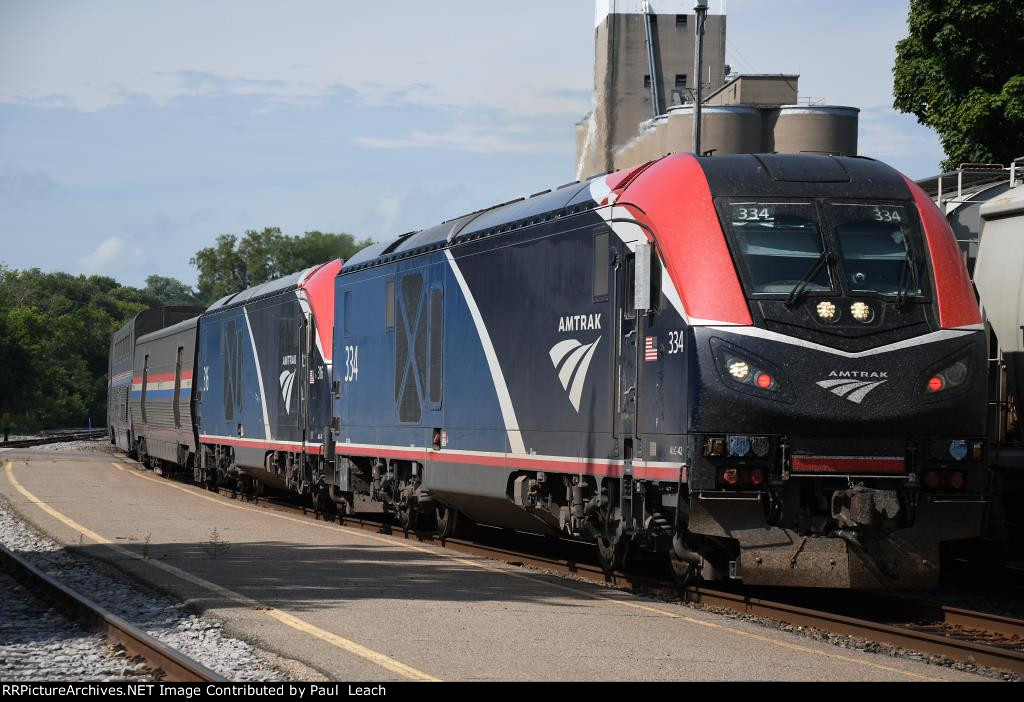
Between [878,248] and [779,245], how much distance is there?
0.81 m

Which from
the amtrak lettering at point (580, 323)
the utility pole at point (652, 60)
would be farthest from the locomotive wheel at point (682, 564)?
the utility pole at point (652, 60)

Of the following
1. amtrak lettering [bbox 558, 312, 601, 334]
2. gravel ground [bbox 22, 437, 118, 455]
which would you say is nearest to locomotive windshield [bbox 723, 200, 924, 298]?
amtrak lettering [bbox 558, 312, 601, 334]

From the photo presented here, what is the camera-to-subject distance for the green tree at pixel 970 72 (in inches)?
1097

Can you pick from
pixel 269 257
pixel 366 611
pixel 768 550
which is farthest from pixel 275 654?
pixel 269 257

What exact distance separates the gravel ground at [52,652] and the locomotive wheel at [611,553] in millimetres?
4720

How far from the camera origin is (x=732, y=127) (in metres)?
61.6

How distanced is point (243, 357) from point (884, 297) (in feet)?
57.2

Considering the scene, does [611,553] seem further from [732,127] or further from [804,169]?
[732,127]

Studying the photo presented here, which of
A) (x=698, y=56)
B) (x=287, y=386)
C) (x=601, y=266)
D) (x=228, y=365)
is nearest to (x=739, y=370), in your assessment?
(x=601, y=266)

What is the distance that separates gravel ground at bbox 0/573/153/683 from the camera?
888 centimetres

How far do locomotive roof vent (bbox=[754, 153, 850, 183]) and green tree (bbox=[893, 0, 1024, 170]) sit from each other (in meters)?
17.4

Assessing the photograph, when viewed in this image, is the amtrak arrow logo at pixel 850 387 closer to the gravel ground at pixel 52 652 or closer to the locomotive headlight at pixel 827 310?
the locomotive headlight at pixel 827 310

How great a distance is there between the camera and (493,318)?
15.0 metres

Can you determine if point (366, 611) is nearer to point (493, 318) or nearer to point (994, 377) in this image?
point (493, 318)
